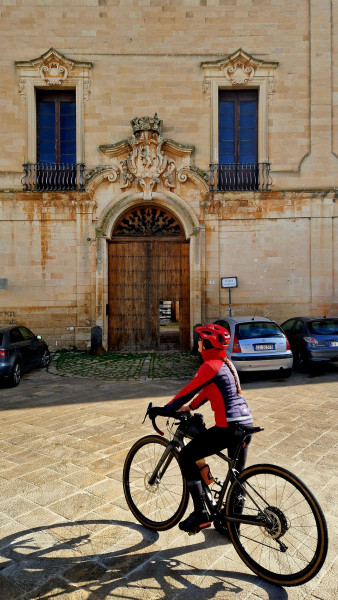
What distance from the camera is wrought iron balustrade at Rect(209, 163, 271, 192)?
47.1 feet

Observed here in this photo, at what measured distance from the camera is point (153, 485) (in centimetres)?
331

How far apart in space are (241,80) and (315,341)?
1000 centimetres

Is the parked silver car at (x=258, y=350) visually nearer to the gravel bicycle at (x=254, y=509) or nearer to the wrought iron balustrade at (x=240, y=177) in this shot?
the gravel bicycle at (x=254, y=509)

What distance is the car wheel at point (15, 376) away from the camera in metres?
8.71

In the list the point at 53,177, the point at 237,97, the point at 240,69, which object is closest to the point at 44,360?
the point at 53,177

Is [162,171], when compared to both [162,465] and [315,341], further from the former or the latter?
[162,465]

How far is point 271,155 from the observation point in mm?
14484

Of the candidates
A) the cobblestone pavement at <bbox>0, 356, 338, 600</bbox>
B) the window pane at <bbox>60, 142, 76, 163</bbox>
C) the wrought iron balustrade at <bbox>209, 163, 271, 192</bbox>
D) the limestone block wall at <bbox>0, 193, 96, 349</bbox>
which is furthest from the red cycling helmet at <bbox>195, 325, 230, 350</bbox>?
the window pane at <bbox>60, 142, 76, 163</bbox>

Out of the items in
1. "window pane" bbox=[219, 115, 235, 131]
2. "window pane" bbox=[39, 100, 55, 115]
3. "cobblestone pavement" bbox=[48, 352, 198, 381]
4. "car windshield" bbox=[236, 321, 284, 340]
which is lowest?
"cobblestone pavement" bbox=[48, 352, 198, 381]

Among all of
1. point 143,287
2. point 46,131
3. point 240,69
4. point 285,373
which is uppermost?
point 240,69

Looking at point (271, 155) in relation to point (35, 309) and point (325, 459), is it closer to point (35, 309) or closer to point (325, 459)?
point (35, 309)

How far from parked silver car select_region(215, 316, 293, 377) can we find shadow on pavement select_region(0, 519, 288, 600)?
5.75 meters

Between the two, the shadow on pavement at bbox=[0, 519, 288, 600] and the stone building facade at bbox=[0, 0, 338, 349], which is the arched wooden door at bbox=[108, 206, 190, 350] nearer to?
the stone building facade at bbox=[0, 0, 338, 349]

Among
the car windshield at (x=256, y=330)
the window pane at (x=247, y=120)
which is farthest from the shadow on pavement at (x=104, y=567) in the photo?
the window pane at (x=247, y=120)
